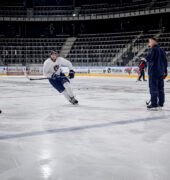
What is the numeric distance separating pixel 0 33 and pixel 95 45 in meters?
15.1

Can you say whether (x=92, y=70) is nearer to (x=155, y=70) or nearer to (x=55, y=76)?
(x=55, y=76)

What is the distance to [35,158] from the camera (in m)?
2.68

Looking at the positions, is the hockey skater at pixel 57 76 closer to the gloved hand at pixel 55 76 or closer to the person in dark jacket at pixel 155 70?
the gloved hand at pixel 55 76

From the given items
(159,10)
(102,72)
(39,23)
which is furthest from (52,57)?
(39,23)

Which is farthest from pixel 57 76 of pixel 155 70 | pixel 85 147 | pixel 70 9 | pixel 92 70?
pixel 70 9

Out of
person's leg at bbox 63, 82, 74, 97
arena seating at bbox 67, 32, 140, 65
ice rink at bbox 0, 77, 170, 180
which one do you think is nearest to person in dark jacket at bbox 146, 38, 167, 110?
ice rink at bbox 0, 77, 170, 180

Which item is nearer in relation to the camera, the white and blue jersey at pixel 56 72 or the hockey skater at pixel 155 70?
the hockey skater at pixel 155 70

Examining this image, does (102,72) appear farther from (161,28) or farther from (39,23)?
(39,23)

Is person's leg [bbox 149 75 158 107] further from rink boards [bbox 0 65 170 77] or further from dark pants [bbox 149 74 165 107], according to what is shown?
rink boards [bbox 0 65 170 77]

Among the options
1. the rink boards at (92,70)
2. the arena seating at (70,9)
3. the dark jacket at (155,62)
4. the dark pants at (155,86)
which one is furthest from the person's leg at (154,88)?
the arena seating at (70,9)

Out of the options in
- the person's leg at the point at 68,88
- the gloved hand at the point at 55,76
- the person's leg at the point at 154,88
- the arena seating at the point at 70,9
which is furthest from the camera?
the arena seating at the point at 70,9

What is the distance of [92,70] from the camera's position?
2781cm

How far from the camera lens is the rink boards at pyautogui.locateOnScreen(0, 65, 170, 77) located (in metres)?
25.1

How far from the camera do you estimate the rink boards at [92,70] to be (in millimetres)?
25136
